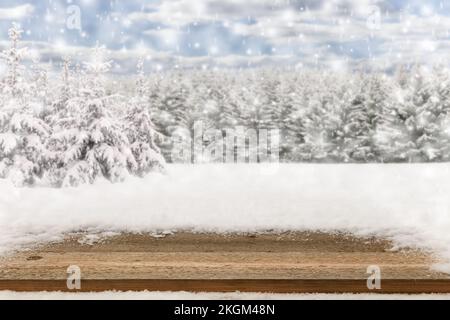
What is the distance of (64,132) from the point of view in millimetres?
15789

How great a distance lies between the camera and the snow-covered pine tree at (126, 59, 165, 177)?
62.0 ft

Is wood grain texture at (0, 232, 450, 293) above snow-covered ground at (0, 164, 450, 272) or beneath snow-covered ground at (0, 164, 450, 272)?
beneath

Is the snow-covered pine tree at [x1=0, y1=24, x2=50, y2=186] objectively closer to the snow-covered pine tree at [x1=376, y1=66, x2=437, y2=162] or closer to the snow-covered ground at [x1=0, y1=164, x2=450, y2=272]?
the snow-covered ground at [x1=0, y1=164, x2=450, y2=272]

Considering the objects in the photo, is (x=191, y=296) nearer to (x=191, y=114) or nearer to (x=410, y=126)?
(x=410, y=126)

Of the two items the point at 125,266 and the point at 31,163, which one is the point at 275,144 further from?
the point at 125,266

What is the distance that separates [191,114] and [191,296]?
130 ft

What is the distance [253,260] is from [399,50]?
142 feet

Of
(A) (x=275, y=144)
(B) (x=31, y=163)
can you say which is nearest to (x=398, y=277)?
(B) (x=31, y=163)

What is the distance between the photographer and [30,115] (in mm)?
15367

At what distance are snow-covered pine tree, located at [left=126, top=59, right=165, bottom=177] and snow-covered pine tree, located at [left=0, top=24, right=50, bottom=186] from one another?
412 centimetres

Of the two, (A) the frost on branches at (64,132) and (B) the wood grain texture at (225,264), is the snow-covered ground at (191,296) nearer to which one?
(B) the wood grain texture at (225,264)

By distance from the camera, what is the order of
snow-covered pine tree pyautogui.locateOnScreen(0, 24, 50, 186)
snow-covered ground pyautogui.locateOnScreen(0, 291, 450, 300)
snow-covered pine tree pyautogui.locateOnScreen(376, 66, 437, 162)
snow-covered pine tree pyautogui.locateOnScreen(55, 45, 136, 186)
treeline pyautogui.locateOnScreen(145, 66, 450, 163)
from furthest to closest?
treeline pyautogui.locateOnScreen(145, 66, 450, 163) → snow-covered pine tree pyautogui.locateOnScreen(376, 66, 437, 162) → snow-covered pine tree pyautogui.locateOnScreen(55, 45, 136, 186) → snow-covered pine tree pyautogui.locateOnScreen(0, 24, 50, 186) → snow-covered ground pyautogui.locateOnScreen(0, 291, 450, 300)

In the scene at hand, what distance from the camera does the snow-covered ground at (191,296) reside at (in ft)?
13.6

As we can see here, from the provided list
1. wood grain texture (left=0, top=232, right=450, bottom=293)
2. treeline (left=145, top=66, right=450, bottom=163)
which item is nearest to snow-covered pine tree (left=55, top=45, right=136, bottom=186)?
wood grain texture (left=0, top=232, right=450, bottom=293)
